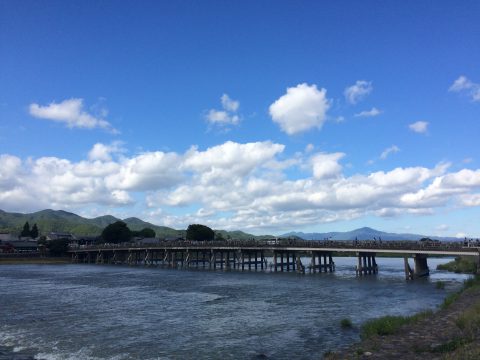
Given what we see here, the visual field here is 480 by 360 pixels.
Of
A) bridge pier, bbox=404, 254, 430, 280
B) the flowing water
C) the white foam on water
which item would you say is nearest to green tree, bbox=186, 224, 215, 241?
the flowing water

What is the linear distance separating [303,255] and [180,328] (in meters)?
137

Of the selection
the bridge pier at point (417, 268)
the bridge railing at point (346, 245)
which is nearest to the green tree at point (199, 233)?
the bridge railing at point (346, 245)

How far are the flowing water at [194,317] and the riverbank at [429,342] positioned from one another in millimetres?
2739

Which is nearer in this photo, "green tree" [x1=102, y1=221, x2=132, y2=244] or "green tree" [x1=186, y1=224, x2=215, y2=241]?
"green tree" [x1=186, y1=224, x2=215, y2=241]

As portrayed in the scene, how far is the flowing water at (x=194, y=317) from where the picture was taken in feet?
70.0

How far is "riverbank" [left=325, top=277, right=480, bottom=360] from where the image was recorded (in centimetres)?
1526

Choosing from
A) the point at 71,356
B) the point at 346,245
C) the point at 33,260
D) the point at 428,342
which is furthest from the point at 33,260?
the point at 428,342

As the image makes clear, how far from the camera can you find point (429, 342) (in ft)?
57.5

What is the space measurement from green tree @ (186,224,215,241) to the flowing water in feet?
301

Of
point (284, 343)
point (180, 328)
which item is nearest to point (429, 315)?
point (284, 343)

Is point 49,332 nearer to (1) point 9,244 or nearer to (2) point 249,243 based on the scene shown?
(2) point 249,243

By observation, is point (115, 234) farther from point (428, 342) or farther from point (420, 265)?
point (428, 342)

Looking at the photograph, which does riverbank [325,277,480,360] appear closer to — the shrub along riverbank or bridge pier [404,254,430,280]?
bridge pier [404,254,430,280]

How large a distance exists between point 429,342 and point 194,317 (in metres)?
17.4
